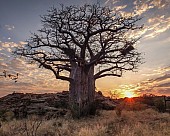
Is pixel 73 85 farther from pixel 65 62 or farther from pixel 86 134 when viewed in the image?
pixel 86 134

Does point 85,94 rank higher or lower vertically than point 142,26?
lower

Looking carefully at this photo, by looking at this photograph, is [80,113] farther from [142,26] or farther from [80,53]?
[142,26]

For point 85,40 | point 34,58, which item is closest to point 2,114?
point 34,58

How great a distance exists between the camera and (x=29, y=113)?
16891 millimetres

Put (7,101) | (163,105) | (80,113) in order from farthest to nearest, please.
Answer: (7,101)
(163,105)
(80,113)

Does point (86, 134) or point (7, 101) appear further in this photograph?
point (7, 101)

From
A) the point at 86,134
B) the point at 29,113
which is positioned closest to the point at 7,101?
the point at 29,113

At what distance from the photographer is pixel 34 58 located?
16.7 metres

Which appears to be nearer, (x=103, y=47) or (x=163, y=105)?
(x=103, y=47)

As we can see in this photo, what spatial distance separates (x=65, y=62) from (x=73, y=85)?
193 centimetres

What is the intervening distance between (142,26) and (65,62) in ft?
19.5

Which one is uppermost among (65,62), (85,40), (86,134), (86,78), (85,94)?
(85,40)

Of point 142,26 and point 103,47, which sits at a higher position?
point 142,26

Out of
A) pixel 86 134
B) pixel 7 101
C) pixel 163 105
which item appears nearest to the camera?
pixel 86 134
